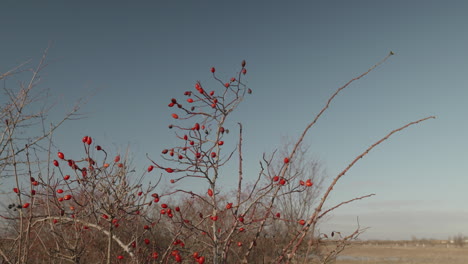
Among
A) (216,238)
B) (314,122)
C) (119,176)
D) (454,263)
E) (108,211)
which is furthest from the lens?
(454,263)

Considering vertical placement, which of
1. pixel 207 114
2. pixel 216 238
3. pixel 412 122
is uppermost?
pixel 207 114

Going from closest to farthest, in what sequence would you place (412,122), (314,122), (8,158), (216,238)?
(412,122) → (314,122) → (216,238) → (8,158)

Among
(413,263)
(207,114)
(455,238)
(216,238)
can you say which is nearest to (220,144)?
(207,114)

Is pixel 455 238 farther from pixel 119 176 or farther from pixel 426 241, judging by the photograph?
pixel 119 176

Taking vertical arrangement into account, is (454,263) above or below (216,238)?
below

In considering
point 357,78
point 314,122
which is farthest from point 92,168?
point 357,78

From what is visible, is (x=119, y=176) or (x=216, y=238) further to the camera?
(x=119, y=176)

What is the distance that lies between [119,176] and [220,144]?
90 centimetres

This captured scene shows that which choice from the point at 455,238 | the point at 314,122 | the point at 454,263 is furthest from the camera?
the point at 455,238

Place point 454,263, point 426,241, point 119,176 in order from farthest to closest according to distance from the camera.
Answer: point 426,241, point 454,263, point 119,176

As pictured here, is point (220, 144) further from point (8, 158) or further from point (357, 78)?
point (8, 158)

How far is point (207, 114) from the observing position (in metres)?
2.06

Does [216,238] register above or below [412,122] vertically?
below

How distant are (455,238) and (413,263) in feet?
90.9
